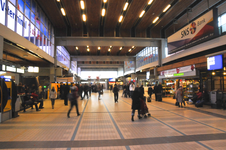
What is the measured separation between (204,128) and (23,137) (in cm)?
630

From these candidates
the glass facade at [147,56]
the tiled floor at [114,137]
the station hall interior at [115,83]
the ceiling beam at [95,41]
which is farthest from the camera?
the glass facade at [147,56]

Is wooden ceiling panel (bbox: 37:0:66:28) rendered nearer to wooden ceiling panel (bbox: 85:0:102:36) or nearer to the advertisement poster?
wooden ceiling panel (bbox: 85:0:102:36)

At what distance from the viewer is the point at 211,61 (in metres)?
10.8

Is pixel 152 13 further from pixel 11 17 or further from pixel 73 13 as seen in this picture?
pixel 11 17

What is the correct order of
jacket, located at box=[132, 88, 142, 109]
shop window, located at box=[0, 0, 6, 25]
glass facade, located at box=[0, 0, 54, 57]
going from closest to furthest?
jacket, located at box=[132, 88, 142, 109] → shop window, located at box=[0, 0, 6, 25] → glass facade, located at box=[0, 0, 54, 57]

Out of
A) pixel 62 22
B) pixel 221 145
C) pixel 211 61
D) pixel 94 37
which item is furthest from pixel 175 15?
pixel 221 145

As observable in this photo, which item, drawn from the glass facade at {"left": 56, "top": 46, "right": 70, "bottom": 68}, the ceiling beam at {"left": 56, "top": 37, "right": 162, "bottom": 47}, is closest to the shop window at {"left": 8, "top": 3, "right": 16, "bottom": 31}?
the ceiling beam at {"left": 56, "top": 37, "right": 162, "bottom": 47}

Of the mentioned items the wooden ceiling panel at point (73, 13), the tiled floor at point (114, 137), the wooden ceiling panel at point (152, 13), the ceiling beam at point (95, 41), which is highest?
the wooden ceiling panel at point (152, 13)

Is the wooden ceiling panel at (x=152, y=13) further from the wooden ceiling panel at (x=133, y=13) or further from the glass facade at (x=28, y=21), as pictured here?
the glass facade at (x=28, y=21)

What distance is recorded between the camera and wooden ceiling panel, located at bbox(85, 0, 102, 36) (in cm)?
1391

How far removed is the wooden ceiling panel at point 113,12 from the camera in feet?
45.5

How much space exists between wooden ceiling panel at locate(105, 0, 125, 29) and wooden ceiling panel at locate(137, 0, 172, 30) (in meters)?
2.87

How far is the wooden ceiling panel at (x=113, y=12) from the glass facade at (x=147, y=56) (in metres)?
7.95

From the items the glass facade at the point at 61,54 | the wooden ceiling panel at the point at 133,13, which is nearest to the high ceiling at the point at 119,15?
the wooden ceiling panel at the point at 133,13
